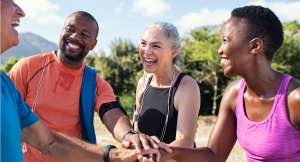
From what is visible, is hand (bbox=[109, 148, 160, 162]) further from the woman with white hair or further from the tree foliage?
the tree foliage

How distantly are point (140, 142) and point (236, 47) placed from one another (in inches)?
48.1

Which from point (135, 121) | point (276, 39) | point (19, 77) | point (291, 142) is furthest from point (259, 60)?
point (19, 77)

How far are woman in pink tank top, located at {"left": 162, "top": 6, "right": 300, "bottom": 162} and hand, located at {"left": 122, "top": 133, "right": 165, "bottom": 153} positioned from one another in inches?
29.5

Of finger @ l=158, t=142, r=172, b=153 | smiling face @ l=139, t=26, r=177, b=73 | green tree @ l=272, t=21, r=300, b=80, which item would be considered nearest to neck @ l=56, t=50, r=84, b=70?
smiling face @ l=139, t=26, r=177, b=73

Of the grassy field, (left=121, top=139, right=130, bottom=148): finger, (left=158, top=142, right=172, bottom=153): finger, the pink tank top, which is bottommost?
the grassy field

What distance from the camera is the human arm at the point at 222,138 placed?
2379mm

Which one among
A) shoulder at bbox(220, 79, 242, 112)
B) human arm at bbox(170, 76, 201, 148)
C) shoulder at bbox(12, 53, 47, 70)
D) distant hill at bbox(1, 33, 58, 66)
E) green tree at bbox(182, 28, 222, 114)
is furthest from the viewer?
distant hill at bbox(1, 33, 58, 66)

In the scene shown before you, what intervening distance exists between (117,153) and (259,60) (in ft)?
4.80

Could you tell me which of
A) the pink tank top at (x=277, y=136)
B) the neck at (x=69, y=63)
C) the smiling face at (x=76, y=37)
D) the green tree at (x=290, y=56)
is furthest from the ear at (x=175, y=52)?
the green tree at (x=290, y=56)

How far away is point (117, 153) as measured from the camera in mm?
2604

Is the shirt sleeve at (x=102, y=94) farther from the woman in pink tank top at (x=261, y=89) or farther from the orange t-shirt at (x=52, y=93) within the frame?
the woman in pink tank top at (x=261, y=89)

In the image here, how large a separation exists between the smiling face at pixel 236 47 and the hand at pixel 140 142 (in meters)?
0.94

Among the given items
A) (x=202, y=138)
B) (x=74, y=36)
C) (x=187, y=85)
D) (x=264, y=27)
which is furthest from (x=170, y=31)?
(x=202, y=138)

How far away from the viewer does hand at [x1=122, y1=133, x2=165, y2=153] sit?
8.37 feet
